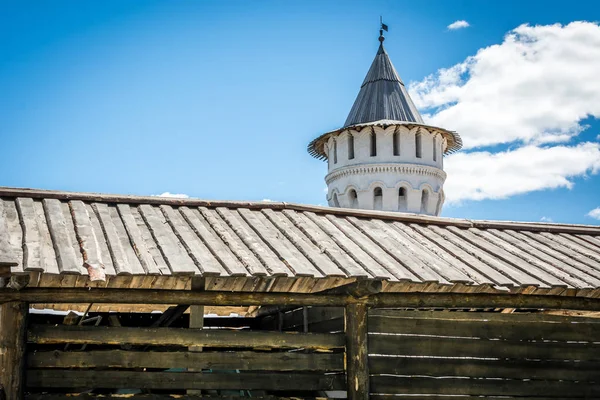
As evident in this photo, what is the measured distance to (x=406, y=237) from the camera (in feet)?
37.3

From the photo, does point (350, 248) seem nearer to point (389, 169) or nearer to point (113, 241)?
point (113, 241)

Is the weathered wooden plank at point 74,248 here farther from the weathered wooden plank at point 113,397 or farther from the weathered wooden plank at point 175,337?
the weathered wooden plank at point 113,397

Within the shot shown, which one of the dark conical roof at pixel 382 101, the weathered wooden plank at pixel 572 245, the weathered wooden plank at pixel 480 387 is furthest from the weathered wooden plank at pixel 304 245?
the dark conical roof at pixel 382 101

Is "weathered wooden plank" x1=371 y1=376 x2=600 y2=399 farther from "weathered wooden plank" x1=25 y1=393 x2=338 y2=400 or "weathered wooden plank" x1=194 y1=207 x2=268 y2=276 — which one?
"weathered wooden plank" x1=194 y1=207 x2=268 y2=276

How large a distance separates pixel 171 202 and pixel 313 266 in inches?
97.1

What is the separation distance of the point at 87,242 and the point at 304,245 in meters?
2.56

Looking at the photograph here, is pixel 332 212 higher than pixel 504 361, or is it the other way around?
pixel 332 212

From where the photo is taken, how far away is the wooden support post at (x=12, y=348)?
8.61m

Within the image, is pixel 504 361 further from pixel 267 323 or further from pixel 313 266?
pixel 267 323

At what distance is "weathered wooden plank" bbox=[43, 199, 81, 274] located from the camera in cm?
838

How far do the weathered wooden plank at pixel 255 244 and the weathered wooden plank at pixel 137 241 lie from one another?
3.93ft

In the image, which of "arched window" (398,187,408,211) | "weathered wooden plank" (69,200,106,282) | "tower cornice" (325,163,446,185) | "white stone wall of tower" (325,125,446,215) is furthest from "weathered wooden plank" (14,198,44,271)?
"arched window" (398,187,408,211)

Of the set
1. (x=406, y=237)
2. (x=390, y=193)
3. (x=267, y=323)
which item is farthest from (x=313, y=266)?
(x=390, y=193)

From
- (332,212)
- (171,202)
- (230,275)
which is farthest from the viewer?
(332,212)
